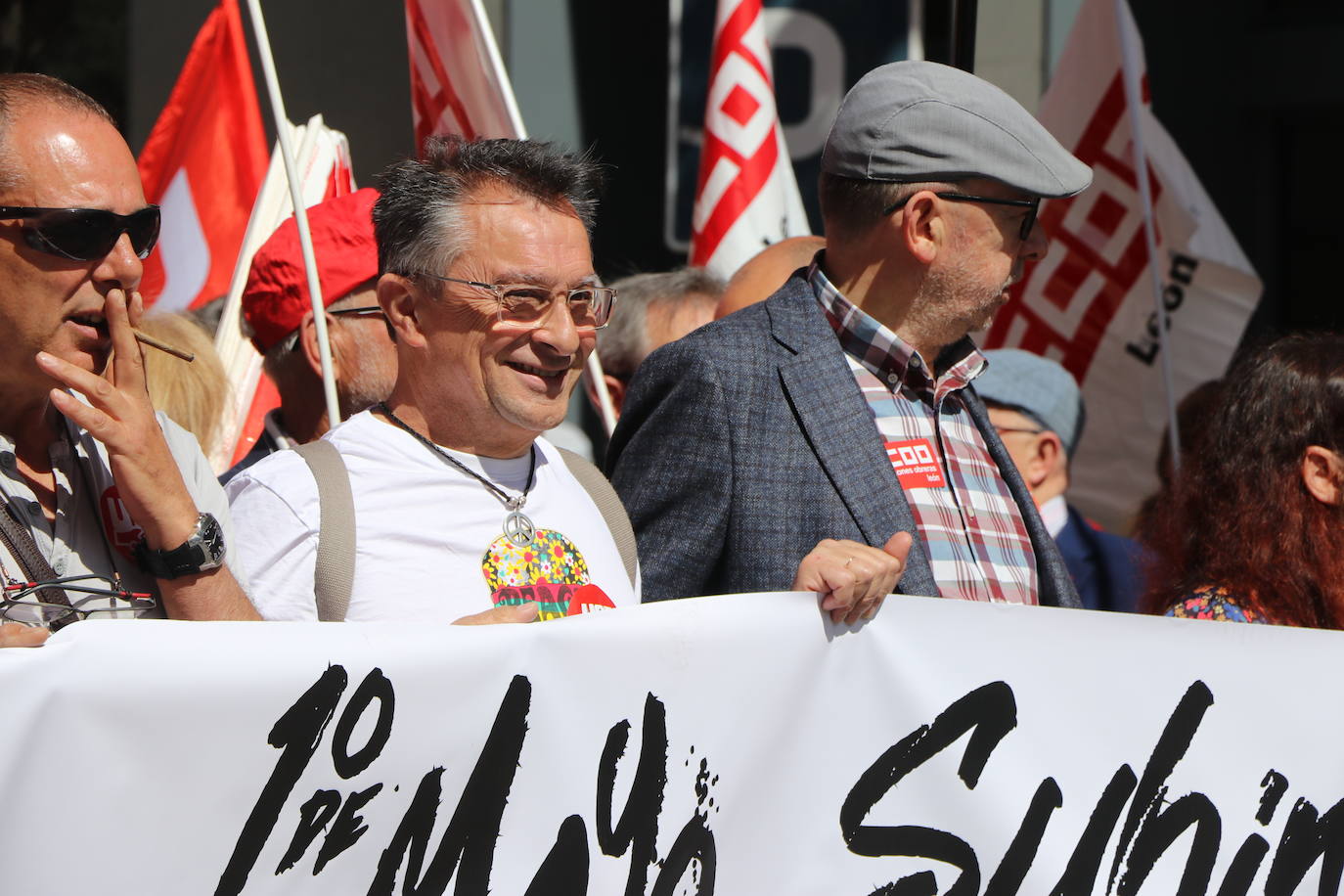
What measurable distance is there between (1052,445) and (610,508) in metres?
2.03

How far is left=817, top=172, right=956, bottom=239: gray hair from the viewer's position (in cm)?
252

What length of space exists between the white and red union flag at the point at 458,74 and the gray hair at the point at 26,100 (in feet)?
5.16

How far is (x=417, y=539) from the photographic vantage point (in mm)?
2039

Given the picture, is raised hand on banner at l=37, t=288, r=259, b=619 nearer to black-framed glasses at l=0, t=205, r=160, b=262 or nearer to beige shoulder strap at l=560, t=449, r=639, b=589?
black-framed glasses at l=0, t=205, r=160, b=262

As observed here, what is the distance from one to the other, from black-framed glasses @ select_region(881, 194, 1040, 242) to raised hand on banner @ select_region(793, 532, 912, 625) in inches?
29.6

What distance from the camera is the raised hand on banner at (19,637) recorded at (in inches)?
64.8

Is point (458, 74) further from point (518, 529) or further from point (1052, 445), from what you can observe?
point (518, 529)

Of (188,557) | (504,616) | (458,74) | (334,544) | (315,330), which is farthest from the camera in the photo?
(458,74)

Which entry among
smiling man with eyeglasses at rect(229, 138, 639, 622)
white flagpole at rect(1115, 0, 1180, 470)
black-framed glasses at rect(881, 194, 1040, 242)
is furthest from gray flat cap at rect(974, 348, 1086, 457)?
smiling man with eyeglasses at rect(229, 138, 639, 622)

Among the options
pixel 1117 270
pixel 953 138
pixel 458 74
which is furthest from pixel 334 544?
pixel 1117 270

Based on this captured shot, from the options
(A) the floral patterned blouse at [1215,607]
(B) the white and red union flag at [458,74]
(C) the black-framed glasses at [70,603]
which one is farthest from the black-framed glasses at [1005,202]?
(C) the black-framed glasses at [70,603]

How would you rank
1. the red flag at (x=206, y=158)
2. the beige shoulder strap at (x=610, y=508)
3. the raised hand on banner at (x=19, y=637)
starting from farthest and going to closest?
the red flag at (x=206, y=158) < the beige shoulder strap at (x=610, y=508) < the raised hand on banner at (x=19, y=637)

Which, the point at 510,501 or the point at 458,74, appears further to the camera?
the point at 458,74

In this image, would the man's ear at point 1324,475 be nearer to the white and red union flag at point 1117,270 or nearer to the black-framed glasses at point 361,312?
the black-framed glasses at point 361,312
